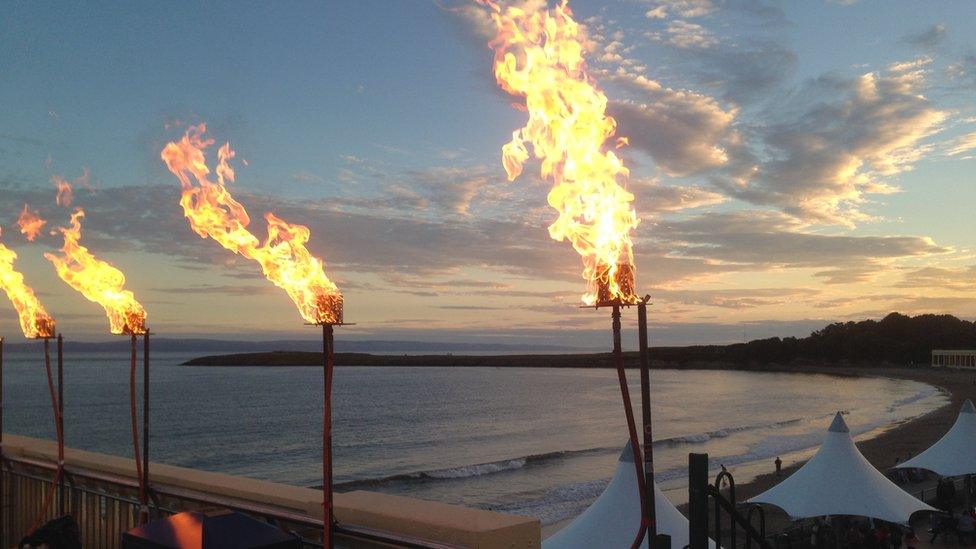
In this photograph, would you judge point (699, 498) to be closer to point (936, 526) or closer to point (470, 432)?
point (936, 526)

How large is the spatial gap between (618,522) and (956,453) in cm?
1027

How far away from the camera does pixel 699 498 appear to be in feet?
10.8

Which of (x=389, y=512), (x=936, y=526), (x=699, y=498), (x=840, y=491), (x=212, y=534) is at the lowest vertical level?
(x=936, y=526)

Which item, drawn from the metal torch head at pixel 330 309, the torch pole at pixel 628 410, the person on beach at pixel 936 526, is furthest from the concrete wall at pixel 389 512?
the person on beach at pixel 936 526

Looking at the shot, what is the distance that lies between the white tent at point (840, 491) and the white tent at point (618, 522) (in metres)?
2.61

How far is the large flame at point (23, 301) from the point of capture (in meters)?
7.51

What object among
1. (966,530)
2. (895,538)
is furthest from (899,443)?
(895,538)

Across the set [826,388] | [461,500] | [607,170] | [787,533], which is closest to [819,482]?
[787,533]

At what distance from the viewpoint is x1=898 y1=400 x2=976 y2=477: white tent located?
53.3ft

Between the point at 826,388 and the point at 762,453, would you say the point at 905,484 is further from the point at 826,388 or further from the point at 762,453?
the point at 826,388

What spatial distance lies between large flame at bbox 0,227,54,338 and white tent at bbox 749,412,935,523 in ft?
35.5

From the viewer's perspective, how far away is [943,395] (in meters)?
90.4

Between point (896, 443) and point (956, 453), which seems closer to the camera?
point (956, 453)

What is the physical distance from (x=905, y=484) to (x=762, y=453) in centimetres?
2050
